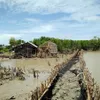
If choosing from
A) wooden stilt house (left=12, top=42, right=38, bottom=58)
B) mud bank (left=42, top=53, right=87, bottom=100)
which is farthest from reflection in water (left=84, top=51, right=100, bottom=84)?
wooden stilt house (left=12, top=42, right=38, bottom=58)

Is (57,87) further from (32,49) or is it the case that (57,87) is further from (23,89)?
(32,49)

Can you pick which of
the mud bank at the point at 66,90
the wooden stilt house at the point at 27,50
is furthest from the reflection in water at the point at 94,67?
the wooden stilt house at the point at 27,50

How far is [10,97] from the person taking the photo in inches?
695

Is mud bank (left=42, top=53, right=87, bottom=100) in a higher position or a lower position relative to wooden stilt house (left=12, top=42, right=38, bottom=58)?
lower

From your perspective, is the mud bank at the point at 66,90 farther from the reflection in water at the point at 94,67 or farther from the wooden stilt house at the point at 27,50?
the wooden stilt house at the point at 27,50

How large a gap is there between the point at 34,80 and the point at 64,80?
3116 mm

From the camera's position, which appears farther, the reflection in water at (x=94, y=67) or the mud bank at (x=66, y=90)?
the reflection in water at (x=94, y=67)

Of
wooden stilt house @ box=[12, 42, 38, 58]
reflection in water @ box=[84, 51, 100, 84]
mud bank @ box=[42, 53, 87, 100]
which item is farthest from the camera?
wooden stilt house @ box=[12, 42, 38, 58]

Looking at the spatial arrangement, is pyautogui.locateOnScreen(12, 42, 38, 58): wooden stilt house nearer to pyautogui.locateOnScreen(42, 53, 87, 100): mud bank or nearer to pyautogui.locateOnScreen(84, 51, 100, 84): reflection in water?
pyautogui.locateOnScreen(84, 51, 100, 84): reflection in water

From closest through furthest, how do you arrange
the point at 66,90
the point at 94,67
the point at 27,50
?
the point at 66,90 < the point at 94,67 < the point at 27,50

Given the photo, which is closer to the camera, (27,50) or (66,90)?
(66,90)

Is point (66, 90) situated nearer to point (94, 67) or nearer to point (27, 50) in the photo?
point (94, 67)

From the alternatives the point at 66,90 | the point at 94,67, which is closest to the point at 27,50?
the point at 94,67

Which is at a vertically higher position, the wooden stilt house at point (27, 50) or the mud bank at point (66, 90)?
the wooden stilt house at point (27, 50)
